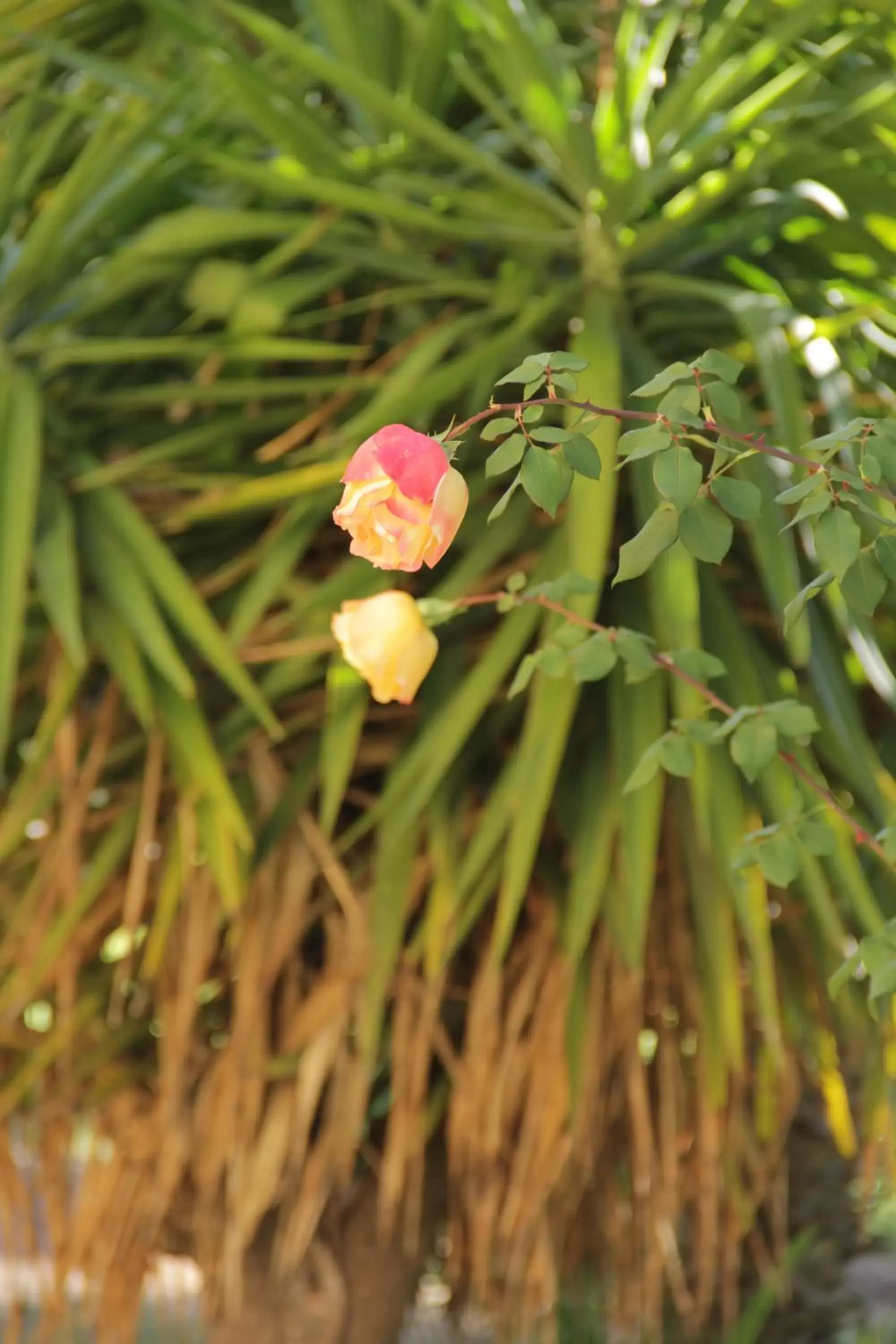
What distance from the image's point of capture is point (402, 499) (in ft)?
1.39

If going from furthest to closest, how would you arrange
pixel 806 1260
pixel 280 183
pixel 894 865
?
pixel 806 1260
pixel 280 183
pixel 894 865

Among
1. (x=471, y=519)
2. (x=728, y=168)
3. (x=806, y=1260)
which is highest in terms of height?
(x=728, y=168)

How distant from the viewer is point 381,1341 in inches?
50.1

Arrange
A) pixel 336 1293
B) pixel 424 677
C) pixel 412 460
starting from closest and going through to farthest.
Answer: pixel 412 460 → pixel 424 677 → pixel 336 1293

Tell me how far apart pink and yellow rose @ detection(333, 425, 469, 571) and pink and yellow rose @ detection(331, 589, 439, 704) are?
16cm

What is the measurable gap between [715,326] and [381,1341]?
0.89 metres

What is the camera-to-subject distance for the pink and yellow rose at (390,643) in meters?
0.61

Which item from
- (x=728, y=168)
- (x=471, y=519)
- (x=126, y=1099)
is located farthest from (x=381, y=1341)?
(x=728, y=168)

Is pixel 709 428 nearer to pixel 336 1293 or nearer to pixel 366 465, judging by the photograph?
pixel 366 465

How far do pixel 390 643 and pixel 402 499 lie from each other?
19 centimetres

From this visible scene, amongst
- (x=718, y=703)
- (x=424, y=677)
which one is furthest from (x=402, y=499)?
(x=424, y=677)

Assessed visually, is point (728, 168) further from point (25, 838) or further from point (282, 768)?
point (25, 838)

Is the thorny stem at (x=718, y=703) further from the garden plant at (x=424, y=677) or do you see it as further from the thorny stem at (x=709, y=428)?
the garden plant at (x=424, y=677)

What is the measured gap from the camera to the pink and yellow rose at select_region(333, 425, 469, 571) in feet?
1.36
